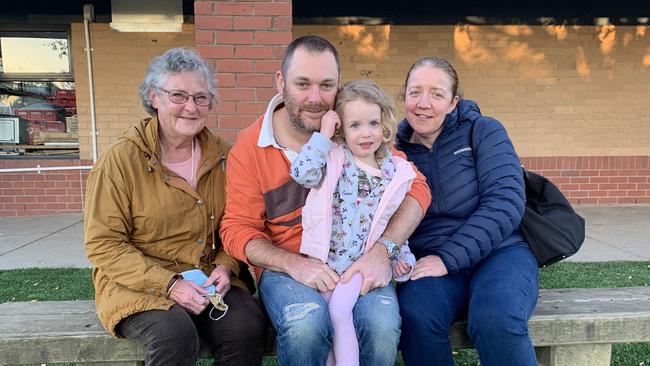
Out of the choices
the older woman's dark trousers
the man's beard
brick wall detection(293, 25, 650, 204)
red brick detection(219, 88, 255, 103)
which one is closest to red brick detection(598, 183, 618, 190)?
brick wall detection(293, 25, 650, 204)

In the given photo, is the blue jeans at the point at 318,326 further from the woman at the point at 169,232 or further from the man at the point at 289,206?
the woman at the point at 169,232

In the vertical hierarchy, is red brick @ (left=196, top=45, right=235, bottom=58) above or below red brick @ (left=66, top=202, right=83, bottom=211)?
above

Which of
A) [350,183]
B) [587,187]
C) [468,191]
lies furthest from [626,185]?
[350,183]

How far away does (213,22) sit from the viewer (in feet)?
12.5

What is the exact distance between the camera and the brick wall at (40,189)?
6773 millimetres

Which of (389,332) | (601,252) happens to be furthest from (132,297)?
(601,252)

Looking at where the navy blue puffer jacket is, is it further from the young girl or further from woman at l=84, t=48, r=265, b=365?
woman at l=84, t=48, r=265, b=365

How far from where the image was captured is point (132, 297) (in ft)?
7.01

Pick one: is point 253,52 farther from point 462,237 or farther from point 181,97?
point 462,237

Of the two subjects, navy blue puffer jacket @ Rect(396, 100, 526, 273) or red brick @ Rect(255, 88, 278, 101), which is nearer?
navy blue puffer jacket @ Rect(396, 100, 526, 273)

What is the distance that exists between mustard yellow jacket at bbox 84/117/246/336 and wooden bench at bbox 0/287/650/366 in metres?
0.14

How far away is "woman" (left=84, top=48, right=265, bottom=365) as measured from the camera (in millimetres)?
2127

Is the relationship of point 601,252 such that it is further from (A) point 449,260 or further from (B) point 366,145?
(B) point 366,145

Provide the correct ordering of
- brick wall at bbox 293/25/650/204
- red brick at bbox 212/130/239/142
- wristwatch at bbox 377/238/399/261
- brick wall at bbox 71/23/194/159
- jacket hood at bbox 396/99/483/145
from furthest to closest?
brick wall at bbox 293/25/650/204 → brick wall at bbox 71/23/194/159 → red brick at bbox 212/130/239/142 → jacket hood at bbox 396/99/483/145 → wristwatch at bbox 377/238/399/261
